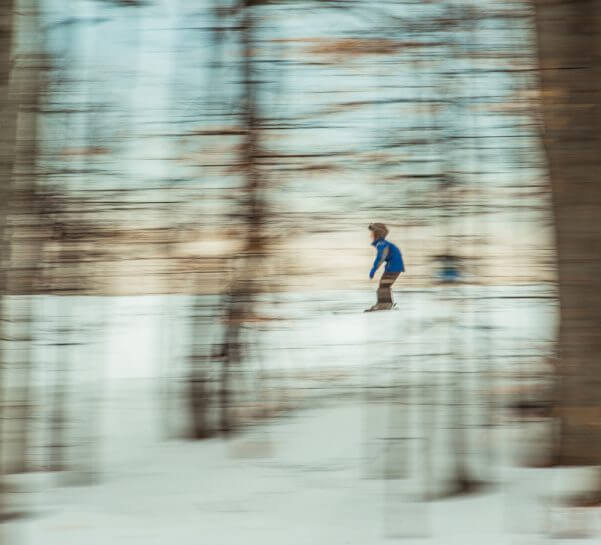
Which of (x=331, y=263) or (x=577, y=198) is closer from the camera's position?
(x=577, y=198)

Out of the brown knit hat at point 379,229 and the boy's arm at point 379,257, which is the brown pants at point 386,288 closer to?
the boy's arm at point 379,257

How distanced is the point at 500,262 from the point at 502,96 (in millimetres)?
855

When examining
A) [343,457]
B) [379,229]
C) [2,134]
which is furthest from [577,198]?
[2,134]

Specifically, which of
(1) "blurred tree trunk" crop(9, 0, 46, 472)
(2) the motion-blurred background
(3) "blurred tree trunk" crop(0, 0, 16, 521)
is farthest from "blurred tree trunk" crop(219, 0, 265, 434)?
(3) "blurred tree trunk" crop(0, 0, 16, 521)

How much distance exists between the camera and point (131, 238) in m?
4.18

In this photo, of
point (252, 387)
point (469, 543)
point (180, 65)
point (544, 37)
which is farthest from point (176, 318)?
point (544, 37)

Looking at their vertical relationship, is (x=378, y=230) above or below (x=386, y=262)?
above

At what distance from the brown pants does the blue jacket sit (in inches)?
1.7

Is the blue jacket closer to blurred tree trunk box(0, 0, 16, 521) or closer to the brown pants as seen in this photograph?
the brown pants

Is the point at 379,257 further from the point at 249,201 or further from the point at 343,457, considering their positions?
the point at 343,457

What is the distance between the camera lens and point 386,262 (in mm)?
4008

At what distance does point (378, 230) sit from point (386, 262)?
0.61ft

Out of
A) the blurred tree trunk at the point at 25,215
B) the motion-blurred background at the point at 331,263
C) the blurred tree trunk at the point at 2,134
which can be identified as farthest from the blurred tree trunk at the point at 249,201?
the blurred tree trunk at the point at 2,134

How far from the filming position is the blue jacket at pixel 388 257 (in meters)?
3.87
